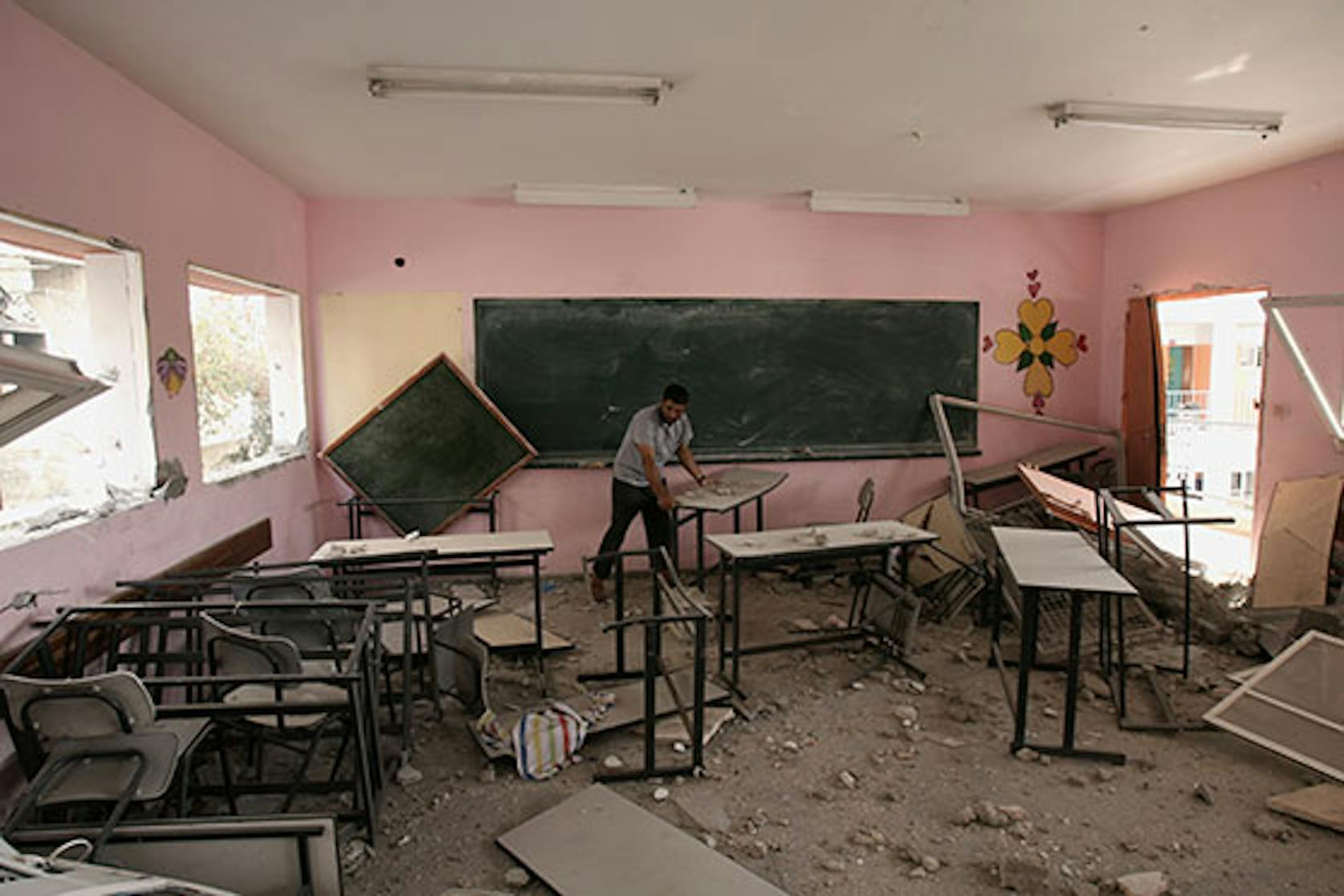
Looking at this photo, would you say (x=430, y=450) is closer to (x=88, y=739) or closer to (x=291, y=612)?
(x=291, y=612)

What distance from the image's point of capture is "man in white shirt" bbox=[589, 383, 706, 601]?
14.9ft

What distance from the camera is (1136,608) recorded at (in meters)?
4.42

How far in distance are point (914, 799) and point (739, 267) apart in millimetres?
3814

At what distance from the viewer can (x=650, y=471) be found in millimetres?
4539

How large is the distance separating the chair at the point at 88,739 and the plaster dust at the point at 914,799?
0.70 m

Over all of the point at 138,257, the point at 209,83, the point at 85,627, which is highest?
the point at 209,83

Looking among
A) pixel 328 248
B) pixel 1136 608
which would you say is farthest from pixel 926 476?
pixel 328 248

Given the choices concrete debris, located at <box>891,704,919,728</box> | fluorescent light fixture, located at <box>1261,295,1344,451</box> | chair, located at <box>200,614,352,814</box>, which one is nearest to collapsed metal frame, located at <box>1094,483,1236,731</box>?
fluorescent light fixture, located at <box>1261,295,1344,451</box>

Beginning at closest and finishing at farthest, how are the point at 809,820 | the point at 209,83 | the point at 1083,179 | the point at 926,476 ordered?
the point at 809,820, the point at 209,83, the point at 1083,179, the point at 926,476

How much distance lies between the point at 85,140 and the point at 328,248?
2.44 m

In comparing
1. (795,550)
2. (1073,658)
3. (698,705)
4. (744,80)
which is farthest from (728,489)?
(744,80)

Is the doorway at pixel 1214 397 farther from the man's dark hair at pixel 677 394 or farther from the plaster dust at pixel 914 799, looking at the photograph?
the man's dark hair at pixel 677 394

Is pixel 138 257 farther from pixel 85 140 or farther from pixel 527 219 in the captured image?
pixel 527 219

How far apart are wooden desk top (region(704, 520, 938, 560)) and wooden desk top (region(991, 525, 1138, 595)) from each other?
505 mm
